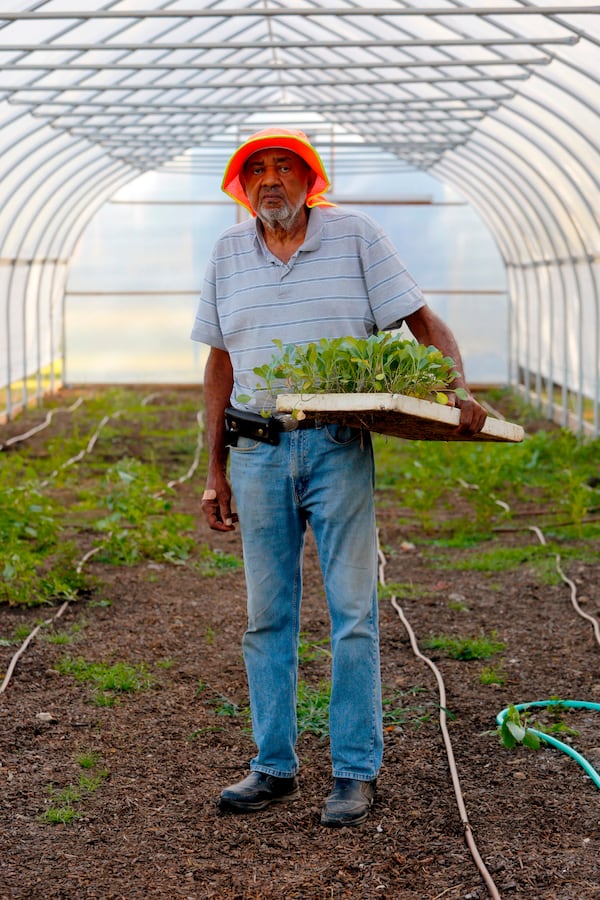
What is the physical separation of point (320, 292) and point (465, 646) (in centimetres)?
218

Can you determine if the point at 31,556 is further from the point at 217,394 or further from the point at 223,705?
the point at 217,394

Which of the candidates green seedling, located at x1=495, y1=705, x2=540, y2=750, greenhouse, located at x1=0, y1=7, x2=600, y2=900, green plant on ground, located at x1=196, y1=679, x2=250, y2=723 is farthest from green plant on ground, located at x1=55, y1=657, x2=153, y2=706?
green seedling, located at x1=495, y1=705, x2=540, y2=750

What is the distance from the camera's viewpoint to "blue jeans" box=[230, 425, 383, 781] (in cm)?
303

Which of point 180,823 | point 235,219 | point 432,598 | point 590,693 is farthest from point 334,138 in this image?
point 180,823

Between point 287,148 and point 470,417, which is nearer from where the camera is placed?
point 470,417

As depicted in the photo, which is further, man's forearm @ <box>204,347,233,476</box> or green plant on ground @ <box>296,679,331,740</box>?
green plant on ground @ <box>296,679,331,740</box>

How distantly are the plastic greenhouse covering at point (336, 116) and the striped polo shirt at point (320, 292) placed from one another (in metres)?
3.52

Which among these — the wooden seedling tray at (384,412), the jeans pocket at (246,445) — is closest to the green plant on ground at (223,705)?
the jeans pocket at (246,445)

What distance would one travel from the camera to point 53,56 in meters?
8.99

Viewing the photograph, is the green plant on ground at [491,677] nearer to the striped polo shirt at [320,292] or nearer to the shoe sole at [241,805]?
the shoe sole at [241,805]

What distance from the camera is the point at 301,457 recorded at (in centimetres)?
304

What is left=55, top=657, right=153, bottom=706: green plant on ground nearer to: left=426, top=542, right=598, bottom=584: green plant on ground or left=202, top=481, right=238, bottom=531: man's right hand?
left=202, top=481, right=238, bottom=531: man's right hand

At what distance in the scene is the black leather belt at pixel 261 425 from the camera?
119 inches

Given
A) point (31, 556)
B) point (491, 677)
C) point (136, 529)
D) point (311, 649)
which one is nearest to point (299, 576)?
point (491, 677)
